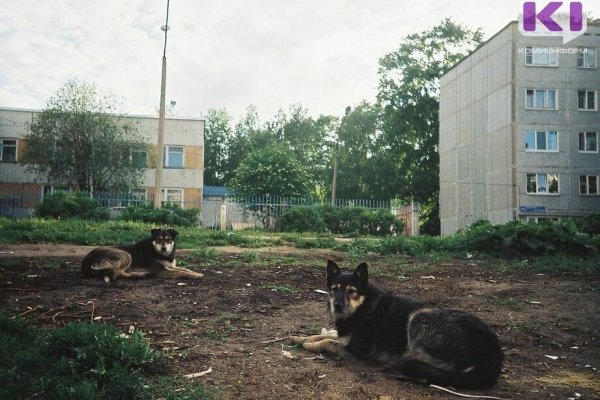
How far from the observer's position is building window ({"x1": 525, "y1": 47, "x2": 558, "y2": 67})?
35.0 metres

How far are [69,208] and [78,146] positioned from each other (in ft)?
37.3

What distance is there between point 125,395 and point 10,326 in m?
2.14

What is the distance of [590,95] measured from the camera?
35906 mm

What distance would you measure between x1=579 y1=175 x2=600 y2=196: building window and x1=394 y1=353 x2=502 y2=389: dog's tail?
35724 millimetres

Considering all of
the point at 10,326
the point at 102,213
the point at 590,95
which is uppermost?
the point at 590,95

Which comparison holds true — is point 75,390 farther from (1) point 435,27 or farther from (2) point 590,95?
(1) point 435,27

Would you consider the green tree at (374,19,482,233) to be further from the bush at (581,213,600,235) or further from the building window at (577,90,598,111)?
the bush at (581,213,600,235)

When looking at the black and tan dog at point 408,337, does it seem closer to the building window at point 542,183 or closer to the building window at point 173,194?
the building window at point 542,183

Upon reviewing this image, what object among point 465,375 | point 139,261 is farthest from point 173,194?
point 465,375

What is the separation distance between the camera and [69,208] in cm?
2202

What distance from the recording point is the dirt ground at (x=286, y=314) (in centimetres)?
441

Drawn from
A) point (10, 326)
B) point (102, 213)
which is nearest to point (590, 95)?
point (102, 213)

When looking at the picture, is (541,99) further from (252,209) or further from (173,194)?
(173,194)

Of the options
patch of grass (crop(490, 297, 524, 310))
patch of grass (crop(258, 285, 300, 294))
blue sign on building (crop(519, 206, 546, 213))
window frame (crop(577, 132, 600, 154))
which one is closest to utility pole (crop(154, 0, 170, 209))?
patch of grass (crop(258, 285, 300, 294))
